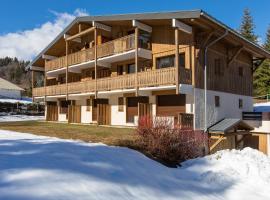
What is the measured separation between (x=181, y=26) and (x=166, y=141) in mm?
9378

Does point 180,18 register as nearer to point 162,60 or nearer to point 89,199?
point 162,60

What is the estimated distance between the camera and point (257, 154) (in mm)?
13680

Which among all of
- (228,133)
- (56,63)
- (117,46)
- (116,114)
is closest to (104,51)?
(117,46)

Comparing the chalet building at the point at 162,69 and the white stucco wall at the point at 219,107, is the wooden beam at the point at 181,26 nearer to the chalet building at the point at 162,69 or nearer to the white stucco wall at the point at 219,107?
the chalet building at the point at 162,69

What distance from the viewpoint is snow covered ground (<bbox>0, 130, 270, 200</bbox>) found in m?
6.62

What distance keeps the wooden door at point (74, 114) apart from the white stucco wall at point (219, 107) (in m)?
13.9

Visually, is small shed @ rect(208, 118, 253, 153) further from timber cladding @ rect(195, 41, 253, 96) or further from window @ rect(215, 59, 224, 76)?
window @ rect(215, 59, 224, 76)

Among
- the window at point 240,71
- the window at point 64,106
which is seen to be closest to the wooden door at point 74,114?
the window at point 64,106

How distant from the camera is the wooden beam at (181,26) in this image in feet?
63.2

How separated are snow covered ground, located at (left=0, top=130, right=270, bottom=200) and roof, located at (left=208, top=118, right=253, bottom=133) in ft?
22.3

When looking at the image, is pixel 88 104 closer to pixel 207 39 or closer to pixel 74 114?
pixel 74 114

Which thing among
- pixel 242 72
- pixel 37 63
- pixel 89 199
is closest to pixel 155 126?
pixel 89 199

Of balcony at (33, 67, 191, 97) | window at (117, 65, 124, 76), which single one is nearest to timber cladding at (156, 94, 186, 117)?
balcony at (33, 67, 191, 97)

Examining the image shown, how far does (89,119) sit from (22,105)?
2215 cm
